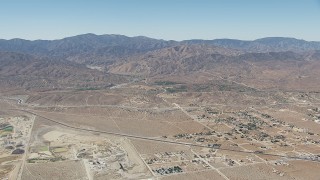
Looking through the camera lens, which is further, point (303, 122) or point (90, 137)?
point (303, 122)

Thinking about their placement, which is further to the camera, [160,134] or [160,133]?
[160,133]

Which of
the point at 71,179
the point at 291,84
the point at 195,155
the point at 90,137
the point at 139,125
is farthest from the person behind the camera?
the point at 291,84

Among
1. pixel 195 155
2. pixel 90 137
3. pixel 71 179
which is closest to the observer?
pixel 71 179

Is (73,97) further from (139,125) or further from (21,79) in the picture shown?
(21,79)

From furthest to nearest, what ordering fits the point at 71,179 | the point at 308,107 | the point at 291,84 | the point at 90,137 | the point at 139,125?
the point at 291,84 → the point at 308,107 → the point at 139,125 → the point at 90,137 → the point at 71,179

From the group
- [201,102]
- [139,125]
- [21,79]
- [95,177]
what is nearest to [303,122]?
[201,102]

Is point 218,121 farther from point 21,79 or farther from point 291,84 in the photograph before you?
point 21,79

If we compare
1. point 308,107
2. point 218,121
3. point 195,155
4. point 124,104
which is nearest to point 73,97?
point 124,104

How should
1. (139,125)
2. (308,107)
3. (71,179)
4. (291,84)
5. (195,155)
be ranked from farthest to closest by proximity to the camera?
(291,84)
(308,107)
(139,125)
(195,155)
(71,179)

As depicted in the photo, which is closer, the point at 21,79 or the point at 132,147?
the point at 132,147
